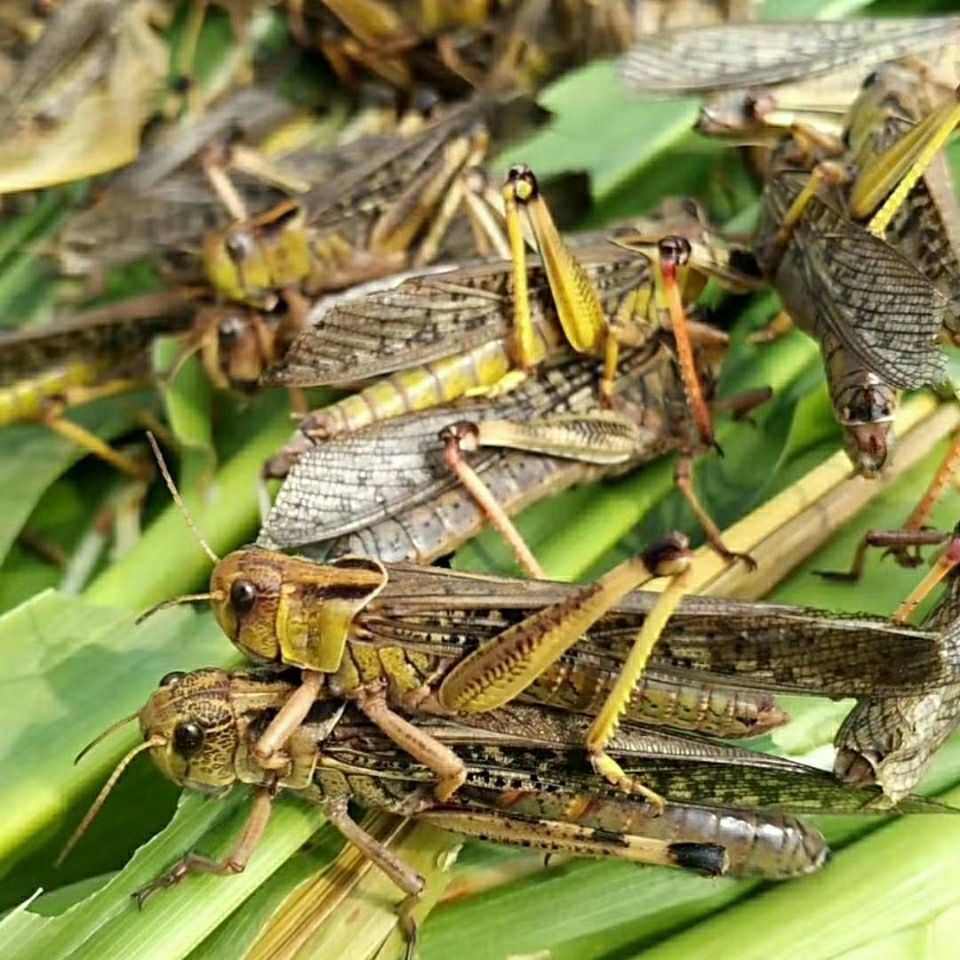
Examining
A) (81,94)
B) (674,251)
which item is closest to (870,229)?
(674,251)

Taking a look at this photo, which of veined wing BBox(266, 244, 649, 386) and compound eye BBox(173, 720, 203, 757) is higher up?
veined wing BBox(266, 244, 649, 386)

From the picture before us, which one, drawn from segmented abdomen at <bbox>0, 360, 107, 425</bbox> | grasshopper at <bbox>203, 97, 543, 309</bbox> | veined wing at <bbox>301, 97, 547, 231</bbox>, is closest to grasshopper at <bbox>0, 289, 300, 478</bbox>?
segmented abdomen at <bbox>0, 360, 107, 425</bbox>

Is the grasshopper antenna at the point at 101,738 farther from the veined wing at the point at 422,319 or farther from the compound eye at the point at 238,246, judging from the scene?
the compound eye at the point at 238,246

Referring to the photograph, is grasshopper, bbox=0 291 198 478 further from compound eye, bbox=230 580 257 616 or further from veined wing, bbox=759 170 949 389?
veined wing, bbox=759 170 949 389

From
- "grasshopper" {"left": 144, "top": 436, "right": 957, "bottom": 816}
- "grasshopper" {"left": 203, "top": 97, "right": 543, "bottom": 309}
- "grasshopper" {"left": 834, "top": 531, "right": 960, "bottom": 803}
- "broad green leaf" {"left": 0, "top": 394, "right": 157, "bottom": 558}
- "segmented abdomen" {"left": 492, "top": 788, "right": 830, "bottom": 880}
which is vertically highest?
"grasshopper" {"left": 203, "top": 97, "right": 543, "bottom": 309}

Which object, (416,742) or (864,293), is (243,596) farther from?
(864,293)

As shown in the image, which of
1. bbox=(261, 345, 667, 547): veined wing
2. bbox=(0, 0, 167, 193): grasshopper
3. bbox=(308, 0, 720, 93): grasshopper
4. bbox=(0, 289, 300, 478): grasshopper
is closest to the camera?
bbox=(261, 345, 667, 547): veined wing

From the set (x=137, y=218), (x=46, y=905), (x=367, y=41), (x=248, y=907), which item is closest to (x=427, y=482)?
(x=248, y=907)

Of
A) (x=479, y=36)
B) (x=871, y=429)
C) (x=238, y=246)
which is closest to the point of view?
(x=871, y=429)
